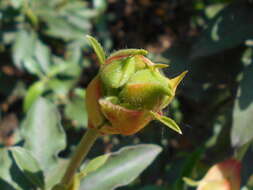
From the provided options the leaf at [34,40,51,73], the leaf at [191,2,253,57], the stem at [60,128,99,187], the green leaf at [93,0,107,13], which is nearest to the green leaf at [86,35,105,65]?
the stem at [60,128,99,187]

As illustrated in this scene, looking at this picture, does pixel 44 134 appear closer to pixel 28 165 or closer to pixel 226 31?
pixel 28 165

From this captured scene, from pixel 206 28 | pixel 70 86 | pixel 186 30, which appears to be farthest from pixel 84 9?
pixel 206 28

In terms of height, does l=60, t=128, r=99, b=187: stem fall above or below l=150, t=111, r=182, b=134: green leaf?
below

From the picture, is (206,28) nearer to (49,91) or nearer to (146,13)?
(49,91)

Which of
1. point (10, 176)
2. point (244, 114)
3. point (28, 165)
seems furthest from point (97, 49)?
point (244, 114)

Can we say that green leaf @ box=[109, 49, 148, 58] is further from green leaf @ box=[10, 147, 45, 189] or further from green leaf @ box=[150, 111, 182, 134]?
green leaf @ box=[10, 147, 45, 189]

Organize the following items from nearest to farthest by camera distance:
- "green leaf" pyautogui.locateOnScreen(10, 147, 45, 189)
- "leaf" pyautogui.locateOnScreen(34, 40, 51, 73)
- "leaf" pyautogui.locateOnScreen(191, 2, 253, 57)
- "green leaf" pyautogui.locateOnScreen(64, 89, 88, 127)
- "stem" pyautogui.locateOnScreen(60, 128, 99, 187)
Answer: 1. "stem" pyautogui.locateOnScreen(60, 128, 99, 187)
2. "green leaf" pyautogui.locateOnScreen(10, 147, 45, 189)
3. "leaf" pyautogui.locateOnScreen(191, 2, 253, 57)
4. "green leaf" pyautogui.locateOnScreen(64, 89, 88, 127)
5. "leaf" pyautogui.locateOnScreen(34, 40, 51, 73)
